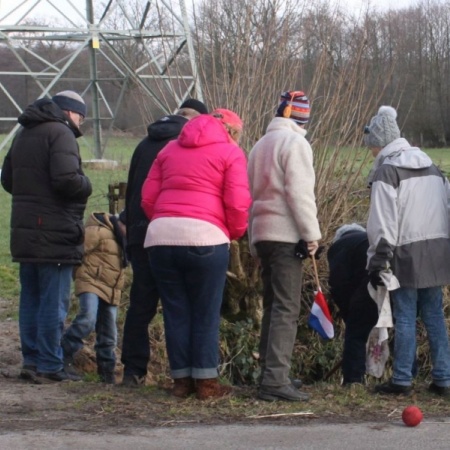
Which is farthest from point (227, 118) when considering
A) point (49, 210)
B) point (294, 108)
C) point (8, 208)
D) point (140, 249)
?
point (8, 208)

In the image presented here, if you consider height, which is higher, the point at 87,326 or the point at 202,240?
the point at 202,240

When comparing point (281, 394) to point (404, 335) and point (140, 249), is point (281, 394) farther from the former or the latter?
point (140, 249)

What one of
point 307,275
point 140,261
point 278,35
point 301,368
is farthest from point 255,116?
point 140,261

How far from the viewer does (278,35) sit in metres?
9.10

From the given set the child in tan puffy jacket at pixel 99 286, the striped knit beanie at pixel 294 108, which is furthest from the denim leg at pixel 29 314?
the striped knit beanie at pixel 294 108

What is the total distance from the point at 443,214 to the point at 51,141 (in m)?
2.71

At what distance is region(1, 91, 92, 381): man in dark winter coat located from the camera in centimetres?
659

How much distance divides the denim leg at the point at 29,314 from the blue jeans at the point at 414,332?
2.54 meters

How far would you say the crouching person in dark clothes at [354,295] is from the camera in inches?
283

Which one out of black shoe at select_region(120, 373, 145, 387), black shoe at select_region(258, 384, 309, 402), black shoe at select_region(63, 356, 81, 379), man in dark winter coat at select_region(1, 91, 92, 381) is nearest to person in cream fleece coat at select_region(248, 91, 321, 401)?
black shoe at select_region(258, 384, 309, 402)

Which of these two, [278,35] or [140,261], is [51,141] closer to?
[140,261]

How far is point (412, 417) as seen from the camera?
5.64m

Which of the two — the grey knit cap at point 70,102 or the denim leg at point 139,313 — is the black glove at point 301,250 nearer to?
the denim leg at point 139,313

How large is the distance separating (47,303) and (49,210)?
0.66 meters
